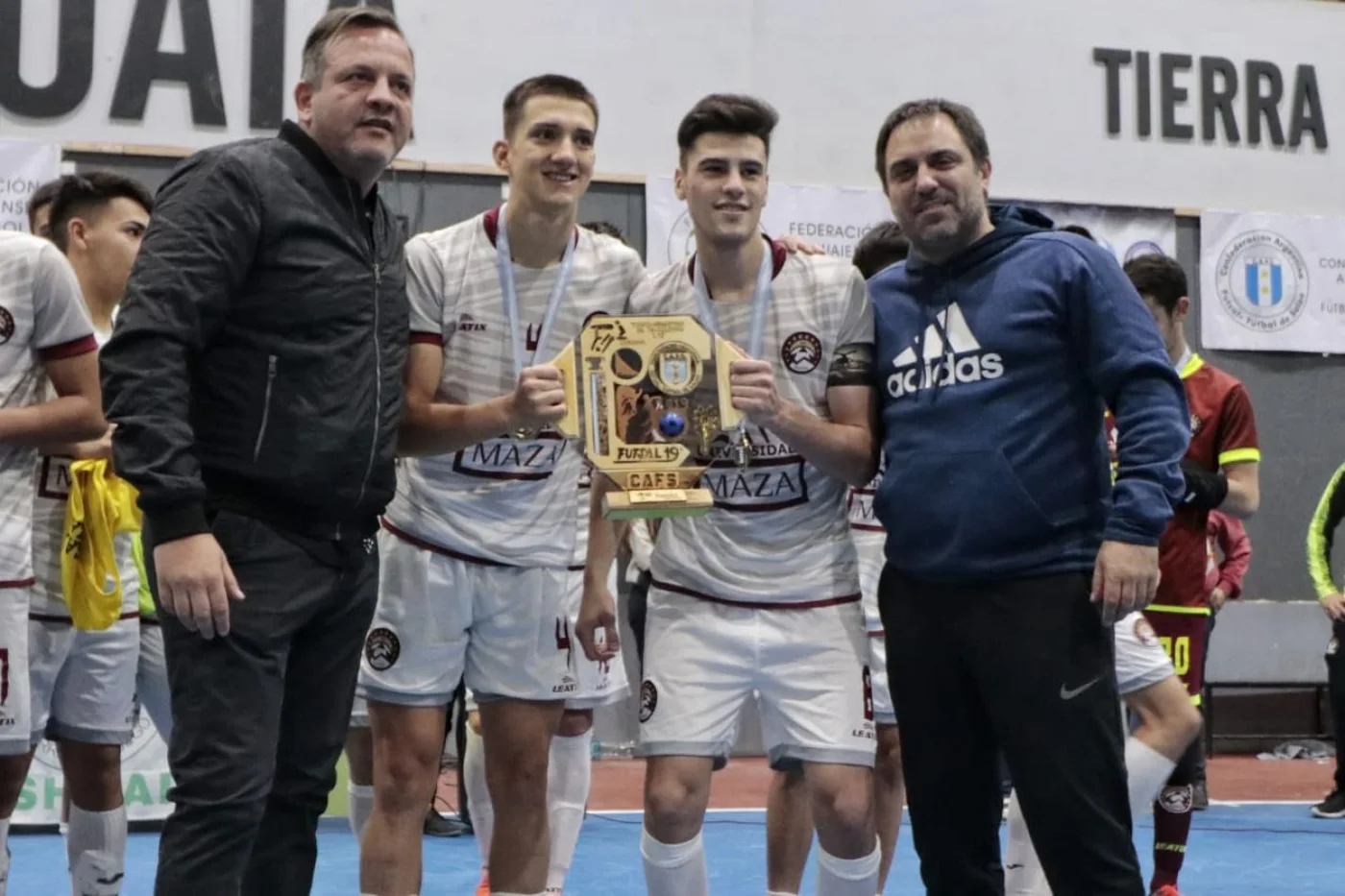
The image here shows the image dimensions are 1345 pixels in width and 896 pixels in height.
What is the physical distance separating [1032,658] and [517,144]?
1858 millimetres

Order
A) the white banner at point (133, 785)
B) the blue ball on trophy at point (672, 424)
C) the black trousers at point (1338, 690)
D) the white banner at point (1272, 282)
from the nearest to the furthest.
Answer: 1. the blue ball on trophy at point (672, 424)
2. the white banner at point (133, 785)
3. the black trousers at point (1338, 690)
4. the white banner at point (1272, 282)

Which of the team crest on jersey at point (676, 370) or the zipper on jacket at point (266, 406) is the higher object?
the team crest on jersey at point (676, 370)

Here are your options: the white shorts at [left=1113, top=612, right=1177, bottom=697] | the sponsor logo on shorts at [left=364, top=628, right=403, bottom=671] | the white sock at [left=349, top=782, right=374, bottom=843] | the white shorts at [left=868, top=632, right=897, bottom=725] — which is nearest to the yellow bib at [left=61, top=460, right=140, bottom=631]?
the sponsor logo on shorts at [left=364, top=628, right=403, bottom=671]

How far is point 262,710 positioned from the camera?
3.10 meters

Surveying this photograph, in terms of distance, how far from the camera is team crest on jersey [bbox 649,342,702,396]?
12.5ft

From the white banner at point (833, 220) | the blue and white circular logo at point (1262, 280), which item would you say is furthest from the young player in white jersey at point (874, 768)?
the blue and white circular logo at point (1262, 280)

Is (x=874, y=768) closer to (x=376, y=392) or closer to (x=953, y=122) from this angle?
(x=953, y=122)

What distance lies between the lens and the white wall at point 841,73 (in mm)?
9641

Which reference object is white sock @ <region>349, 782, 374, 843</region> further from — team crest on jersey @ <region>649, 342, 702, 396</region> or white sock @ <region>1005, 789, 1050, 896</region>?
white sock @ <region>1005, 789, 1050, 896</region>

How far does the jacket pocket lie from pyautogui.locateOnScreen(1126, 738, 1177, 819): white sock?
4.81ft

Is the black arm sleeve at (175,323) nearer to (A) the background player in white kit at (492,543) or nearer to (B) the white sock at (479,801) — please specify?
(A) the background player in white kit at (492,543)

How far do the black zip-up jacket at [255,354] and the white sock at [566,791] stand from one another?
2011mm

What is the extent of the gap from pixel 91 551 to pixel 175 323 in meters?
1.51

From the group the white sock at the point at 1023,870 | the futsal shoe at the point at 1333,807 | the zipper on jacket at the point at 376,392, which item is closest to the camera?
the zipper on jacket at the point at 376,392
